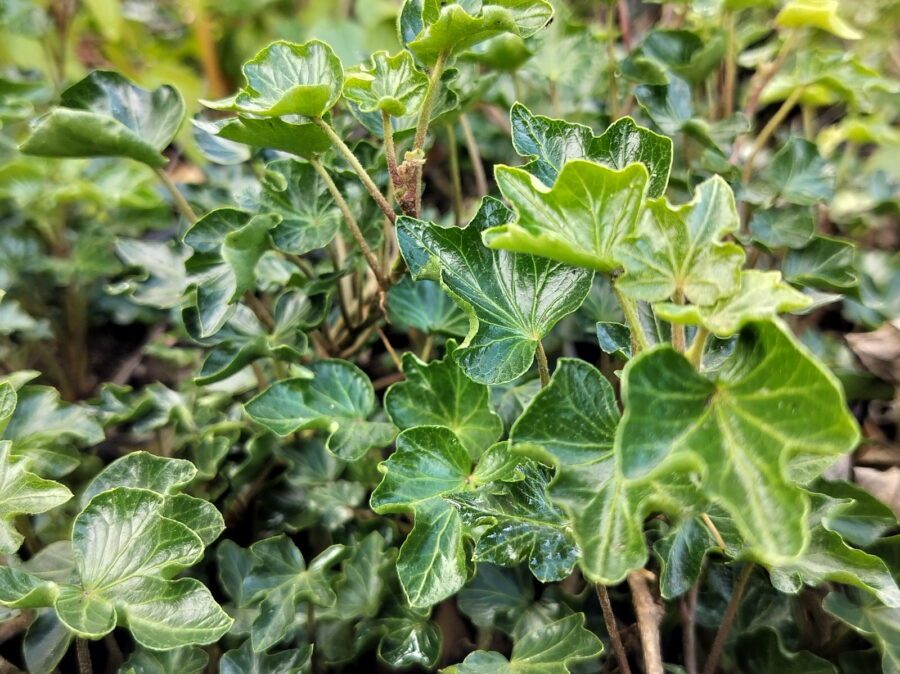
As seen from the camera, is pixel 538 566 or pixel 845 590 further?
pixel 845 590

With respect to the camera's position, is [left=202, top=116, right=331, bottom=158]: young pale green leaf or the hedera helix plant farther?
[left=202, top=116, right=331, bottom=158]: young pale green leaf

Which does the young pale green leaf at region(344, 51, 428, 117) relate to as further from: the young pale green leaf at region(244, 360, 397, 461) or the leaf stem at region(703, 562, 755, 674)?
the leaf stem at region(703, 562, 755, 674)

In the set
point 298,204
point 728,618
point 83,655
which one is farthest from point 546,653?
point 298,204

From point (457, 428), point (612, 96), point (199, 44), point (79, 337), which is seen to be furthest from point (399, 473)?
point (199, 44)

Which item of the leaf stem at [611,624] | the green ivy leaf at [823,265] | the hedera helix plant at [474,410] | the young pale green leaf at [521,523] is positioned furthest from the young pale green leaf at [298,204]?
the green ivy leaf at [823,265]

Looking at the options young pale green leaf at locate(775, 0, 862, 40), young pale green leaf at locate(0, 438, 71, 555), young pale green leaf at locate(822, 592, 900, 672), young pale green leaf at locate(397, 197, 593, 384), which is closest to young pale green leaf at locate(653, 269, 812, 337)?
young pale green leaf at locate(397, 197, 593, 384)

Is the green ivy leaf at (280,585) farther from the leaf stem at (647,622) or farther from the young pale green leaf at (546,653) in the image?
the leaf stem at (647,622)

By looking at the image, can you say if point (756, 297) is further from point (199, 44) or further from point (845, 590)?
point (199, 44)

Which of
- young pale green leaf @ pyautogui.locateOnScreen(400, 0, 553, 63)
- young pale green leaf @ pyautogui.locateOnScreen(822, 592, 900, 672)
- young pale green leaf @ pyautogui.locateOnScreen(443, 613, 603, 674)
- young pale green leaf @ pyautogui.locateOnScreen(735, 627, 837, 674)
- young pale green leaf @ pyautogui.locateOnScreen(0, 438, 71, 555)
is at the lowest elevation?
young pale green leaf @ pyautogui.locateOnScreen(735, 627, 837, 674)
